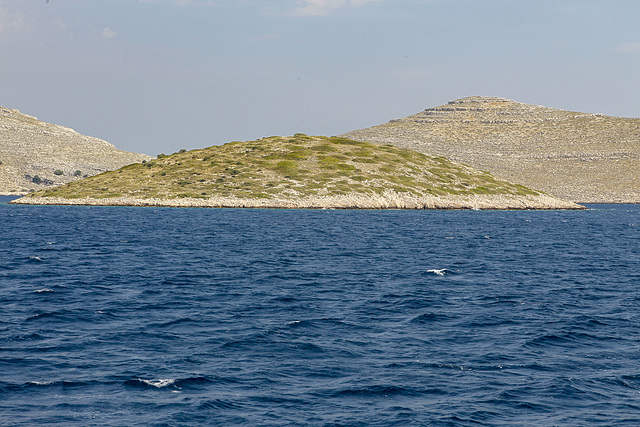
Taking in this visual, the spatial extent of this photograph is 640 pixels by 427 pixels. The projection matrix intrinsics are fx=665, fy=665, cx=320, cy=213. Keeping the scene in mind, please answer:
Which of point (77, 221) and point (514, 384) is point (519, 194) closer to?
point (77, 221)

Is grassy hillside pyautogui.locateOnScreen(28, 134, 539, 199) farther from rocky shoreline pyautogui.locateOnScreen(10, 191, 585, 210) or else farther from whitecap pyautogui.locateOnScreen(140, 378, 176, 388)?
whitecap pyautogui.locateOnScreen(140, 378, 176, 388)

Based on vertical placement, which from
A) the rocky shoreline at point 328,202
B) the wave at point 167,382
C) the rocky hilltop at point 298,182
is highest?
the rocky hilltop at point 298,182

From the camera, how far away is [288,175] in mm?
146125

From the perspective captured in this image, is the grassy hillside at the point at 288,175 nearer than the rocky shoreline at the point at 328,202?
No

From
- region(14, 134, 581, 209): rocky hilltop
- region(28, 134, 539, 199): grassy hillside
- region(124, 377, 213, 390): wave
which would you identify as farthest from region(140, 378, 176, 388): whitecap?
region(28, 134, 539, 199): grassy hillside

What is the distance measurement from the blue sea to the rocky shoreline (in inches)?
2865

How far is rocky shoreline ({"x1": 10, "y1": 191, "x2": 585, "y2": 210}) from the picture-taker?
421 ft

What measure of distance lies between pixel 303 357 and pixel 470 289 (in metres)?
18.2

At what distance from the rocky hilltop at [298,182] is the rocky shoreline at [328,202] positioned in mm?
195

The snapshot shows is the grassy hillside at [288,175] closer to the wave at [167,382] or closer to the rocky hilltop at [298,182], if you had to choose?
the rocky hilltop at [298,182]

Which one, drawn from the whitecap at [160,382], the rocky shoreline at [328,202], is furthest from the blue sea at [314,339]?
the rocky shoreline at [328,202]

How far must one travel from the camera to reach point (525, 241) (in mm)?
71500

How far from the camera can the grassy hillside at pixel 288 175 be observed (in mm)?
137000

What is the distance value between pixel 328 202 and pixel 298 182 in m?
12.0
